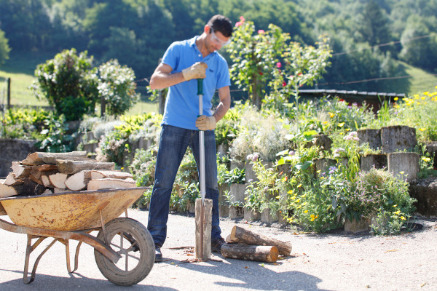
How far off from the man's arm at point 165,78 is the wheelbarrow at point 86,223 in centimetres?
97

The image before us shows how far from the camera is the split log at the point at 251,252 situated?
3545 millimetres

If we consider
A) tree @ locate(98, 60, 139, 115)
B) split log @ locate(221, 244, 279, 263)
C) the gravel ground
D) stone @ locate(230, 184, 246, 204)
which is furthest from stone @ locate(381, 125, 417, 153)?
tree @ locate(98, 60, 139, 115)

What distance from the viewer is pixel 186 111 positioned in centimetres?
384

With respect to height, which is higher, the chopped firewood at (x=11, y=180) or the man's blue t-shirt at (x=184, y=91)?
the man's blue t-shirt at (x=184, y=91)

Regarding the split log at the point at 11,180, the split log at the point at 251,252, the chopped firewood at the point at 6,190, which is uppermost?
the split log at the point at 11,180

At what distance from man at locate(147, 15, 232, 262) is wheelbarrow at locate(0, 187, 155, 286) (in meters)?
0.66

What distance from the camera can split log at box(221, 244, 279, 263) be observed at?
3.54 metres

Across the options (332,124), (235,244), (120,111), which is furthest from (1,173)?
(235,244)

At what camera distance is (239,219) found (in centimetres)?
598

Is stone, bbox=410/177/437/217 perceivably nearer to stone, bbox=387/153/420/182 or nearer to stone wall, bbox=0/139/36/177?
stone, bbox=387/153/420/182

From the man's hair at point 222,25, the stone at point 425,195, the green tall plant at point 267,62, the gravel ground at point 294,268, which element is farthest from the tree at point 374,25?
the man's hair at point 222,25

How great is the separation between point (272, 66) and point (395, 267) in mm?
6245

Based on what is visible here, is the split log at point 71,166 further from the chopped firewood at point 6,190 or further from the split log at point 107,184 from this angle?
the chopped firewood at point 6,190

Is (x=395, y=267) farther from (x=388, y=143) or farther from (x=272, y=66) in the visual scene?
(x=272, y=66)
